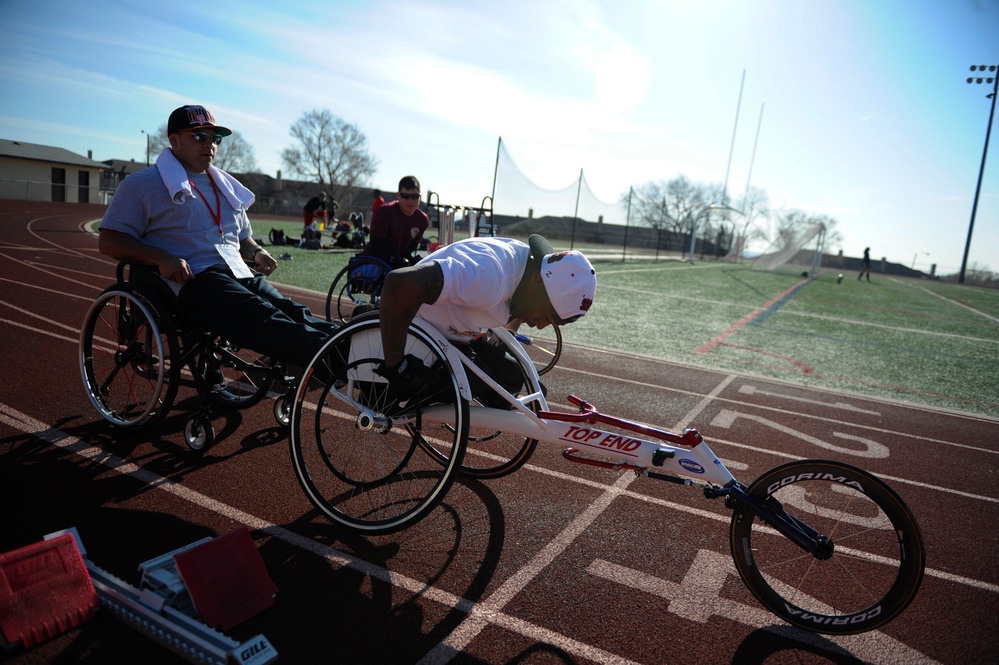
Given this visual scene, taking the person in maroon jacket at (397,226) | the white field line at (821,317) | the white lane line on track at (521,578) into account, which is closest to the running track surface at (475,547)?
the white lane line on track at (521,578)

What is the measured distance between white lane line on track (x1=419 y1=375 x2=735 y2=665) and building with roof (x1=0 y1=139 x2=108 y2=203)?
1668 inches

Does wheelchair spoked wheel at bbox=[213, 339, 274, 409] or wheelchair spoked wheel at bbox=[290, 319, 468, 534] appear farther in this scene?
wheelchair spoked wheel at bbox=[213, 339, 274, 409]

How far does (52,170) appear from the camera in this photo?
4253 centimetres

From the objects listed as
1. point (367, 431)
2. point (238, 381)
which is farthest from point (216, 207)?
point (367, 431)

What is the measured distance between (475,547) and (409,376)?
2.94ft

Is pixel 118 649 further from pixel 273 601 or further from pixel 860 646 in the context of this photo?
pixel 860 646

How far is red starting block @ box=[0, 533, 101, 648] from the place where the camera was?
203 centimetres

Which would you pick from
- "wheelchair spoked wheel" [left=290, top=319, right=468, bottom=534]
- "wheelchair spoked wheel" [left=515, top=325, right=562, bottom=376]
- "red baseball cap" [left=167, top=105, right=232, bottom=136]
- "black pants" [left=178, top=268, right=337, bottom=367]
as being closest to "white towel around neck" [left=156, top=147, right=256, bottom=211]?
"red baseball cap" [left=167, top=105, right=232, bottom=136]

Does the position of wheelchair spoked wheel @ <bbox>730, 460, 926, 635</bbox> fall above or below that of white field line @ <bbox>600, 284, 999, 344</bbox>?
below

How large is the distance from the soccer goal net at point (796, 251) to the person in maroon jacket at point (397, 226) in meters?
31.0

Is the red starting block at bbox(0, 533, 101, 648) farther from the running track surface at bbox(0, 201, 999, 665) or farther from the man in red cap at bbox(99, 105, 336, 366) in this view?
the man in red cap at bbox(99, 105, 336, 366)

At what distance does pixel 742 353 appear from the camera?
8789 millimetres

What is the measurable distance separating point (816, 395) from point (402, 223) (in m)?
5.14

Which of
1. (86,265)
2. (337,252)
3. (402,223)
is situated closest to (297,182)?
(337,252)
